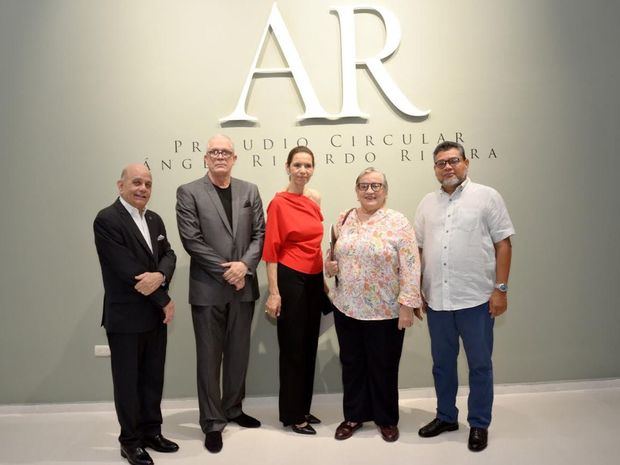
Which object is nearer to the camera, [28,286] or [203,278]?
[203,278]

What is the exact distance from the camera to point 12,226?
11.3ft

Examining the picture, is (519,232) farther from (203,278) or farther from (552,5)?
(203,278)

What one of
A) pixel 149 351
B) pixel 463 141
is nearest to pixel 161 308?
pixel 149 351

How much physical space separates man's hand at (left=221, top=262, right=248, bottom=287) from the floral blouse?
57 cm

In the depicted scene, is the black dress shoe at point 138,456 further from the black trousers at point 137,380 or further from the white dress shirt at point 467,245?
the white dress shirt at point 467,245

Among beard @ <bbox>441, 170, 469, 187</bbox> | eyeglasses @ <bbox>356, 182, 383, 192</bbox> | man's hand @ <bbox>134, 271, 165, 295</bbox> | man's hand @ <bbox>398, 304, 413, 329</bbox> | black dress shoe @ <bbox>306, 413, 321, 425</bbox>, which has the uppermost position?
beard @ <bbox>441, 170, 469, 187</bbox>

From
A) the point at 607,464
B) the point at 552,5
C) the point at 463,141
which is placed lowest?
the point at 607,464

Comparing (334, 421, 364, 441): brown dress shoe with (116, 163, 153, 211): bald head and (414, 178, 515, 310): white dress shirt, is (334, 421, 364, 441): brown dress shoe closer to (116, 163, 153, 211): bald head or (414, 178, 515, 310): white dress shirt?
(414, 178, 515, 310): white dress shirt

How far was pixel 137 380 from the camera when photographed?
8.45ft

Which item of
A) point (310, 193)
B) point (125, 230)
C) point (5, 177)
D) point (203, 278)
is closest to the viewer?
point (125, 230)

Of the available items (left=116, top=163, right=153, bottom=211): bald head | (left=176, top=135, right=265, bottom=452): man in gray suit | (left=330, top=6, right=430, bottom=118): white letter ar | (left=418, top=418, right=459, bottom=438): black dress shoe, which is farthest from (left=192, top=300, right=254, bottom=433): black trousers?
(left=330, top=6, right=430, bottom=118): white letter ar

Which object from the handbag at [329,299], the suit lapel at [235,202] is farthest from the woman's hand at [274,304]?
the suit lapel at [235,202]

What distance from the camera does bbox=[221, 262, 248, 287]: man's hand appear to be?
107 inches

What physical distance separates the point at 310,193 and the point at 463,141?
128cm
